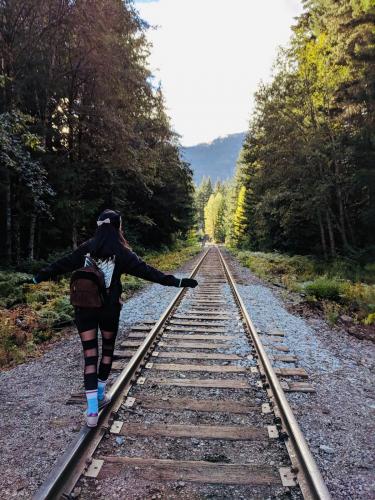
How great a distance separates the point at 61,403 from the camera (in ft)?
14.3

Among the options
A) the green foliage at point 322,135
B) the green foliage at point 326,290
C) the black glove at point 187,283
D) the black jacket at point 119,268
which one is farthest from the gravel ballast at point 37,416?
the green foliage at point 322,135

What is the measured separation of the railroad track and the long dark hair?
5.44 ft

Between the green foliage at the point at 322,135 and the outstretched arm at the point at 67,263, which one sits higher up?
the green foliage at the point at 322,135

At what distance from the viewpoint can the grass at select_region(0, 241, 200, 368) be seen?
6461 mm

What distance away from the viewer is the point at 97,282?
11.6 ft

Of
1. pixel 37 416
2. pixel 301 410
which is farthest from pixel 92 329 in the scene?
pixel 301 410

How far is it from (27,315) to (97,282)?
527cm

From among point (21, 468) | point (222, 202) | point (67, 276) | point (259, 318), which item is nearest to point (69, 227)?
point (67, 276)

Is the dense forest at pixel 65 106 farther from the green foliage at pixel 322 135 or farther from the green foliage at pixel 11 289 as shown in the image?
the green foliage at pixel 322 135

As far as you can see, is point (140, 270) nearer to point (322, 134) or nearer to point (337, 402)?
point (337, 402)

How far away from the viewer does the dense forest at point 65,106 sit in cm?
1230

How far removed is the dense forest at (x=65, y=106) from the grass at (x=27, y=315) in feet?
8.28

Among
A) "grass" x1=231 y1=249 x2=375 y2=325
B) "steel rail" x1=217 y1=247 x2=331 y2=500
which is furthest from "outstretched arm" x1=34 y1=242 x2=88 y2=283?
"grass" x1=231 y1=249 x2=375 y2=325

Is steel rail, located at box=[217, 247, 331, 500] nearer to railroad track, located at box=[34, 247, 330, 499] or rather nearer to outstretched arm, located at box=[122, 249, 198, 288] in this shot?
railroad track, located at box=[34, 247, 330, 499]
